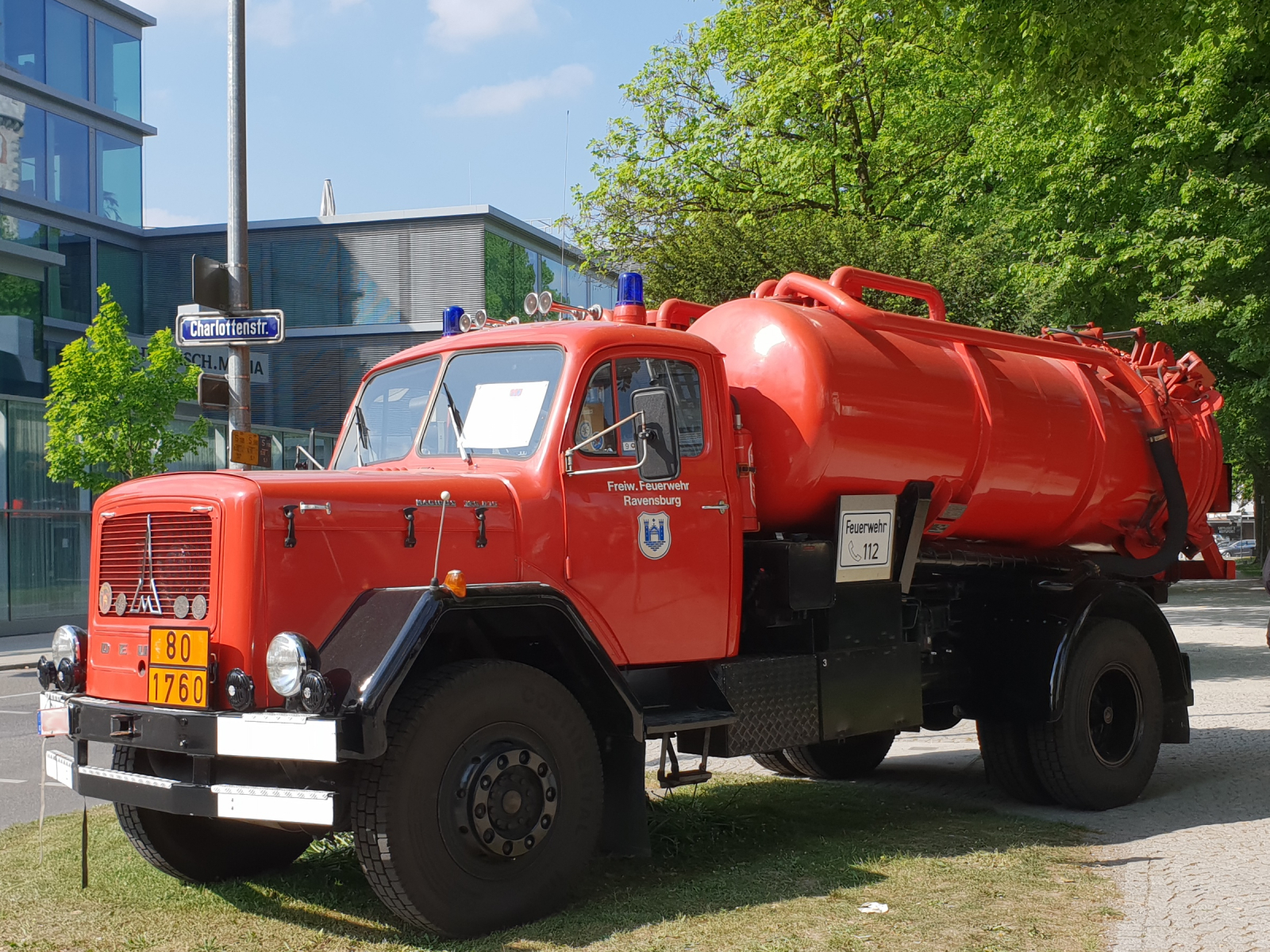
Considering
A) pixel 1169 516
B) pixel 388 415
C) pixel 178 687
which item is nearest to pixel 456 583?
pixel 178 687

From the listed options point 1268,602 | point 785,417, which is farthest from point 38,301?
point 785,417

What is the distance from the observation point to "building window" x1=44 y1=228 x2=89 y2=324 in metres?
37.4

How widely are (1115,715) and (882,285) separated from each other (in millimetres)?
3288

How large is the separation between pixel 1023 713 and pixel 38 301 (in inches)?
1293

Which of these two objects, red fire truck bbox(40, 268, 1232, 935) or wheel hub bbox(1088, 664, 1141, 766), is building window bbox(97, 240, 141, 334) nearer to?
red fire truck bbox(40, 268, 1232, 935)

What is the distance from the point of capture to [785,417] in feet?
22.4

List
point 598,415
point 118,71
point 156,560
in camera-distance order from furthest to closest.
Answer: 1. point 118,71
2. point 598,415
3. point 156,560

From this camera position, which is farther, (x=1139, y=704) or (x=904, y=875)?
(x=1139, y=704)

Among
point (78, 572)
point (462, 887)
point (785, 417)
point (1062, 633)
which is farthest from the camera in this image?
point (78, 572)

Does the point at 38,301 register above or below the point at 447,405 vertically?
above

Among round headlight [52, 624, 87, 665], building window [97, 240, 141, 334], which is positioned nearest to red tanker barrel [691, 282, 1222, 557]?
round headlight [52, 624, 87, 665]

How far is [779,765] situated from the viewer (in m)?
9.31

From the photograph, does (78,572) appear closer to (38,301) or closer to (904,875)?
(38,301)

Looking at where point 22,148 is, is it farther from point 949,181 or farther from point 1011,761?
point 1011,761
